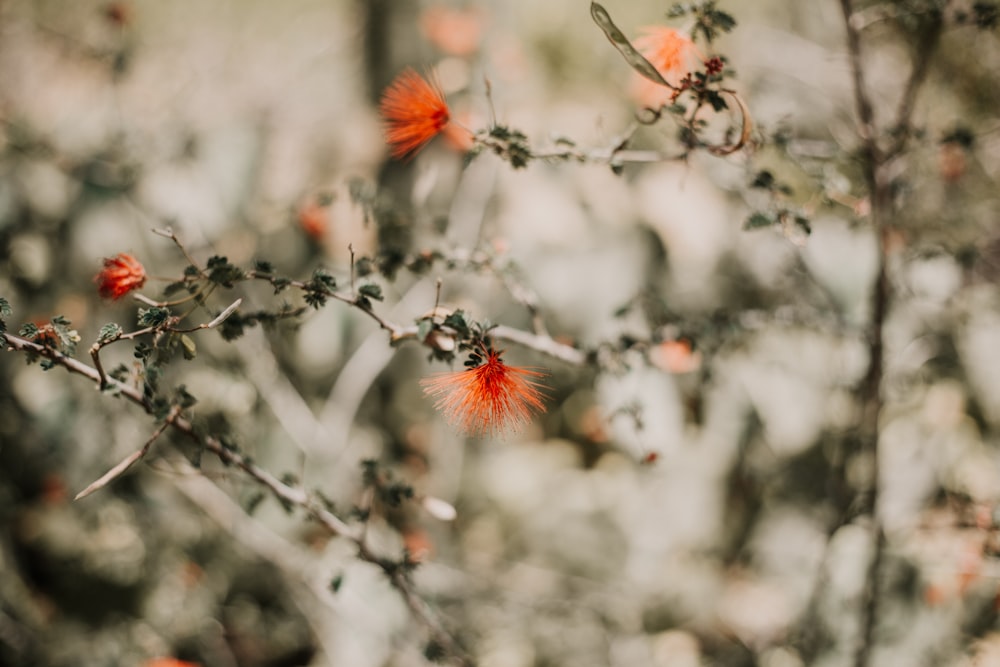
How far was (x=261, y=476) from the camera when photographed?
2.94 ft

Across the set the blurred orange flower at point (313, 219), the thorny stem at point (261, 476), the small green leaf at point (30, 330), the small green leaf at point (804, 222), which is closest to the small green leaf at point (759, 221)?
the small green leaf at point (804, 222)

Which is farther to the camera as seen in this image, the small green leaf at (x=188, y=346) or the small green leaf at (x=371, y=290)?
the small green leaf at (x=371, y=290)

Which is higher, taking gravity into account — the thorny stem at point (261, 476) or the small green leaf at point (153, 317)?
the small green leaf at point (153, 317)

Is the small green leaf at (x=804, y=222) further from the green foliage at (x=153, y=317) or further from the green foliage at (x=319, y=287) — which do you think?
the green foliage at (x=153, y=317)

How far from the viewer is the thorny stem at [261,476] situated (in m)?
0.72

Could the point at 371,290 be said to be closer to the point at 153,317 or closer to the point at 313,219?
the point at 153,317

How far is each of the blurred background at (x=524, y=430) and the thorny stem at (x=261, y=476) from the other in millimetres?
375

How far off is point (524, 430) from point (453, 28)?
127 centimetres

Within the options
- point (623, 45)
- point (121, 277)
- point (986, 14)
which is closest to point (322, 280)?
point (121, 277)

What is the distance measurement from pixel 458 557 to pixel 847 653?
995mm

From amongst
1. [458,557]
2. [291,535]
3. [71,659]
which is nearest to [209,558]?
[291,535]

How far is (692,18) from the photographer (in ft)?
2.75

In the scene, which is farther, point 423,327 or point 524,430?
point 524,430

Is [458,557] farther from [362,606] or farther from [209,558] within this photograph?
[209,558]
